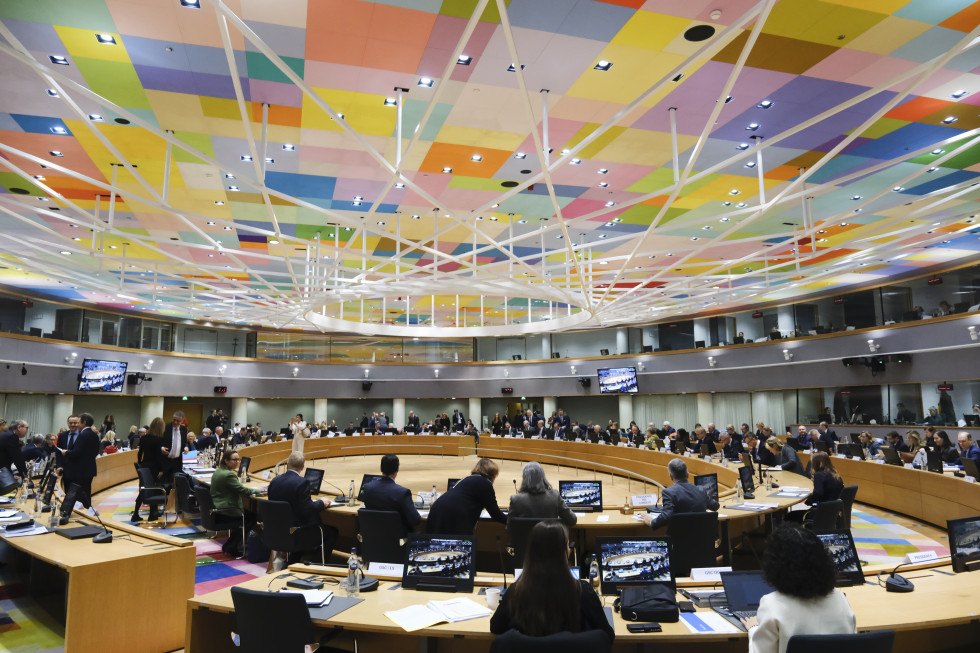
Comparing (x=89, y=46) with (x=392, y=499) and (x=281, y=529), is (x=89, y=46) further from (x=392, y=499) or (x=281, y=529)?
(x=392, y=499)

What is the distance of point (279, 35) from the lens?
18.5 ft

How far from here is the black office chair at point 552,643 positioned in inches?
87.2

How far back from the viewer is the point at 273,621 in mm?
2852

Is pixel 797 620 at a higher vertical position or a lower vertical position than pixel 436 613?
higher

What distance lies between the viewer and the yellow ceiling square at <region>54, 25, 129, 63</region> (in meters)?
5.59

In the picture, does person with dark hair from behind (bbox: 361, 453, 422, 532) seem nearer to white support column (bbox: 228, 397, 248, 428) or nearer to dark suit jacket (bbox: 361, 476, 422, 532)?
dark suit jacket (bbox: 361, 476, 422, 532)

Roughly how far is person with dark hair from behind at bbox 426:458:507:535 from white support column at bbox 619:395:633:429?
63.8ft

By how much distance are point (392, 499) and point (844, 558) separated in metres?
3.64

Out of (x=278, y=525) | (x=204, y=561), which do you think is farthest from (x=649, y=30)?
(x=204, y=561)

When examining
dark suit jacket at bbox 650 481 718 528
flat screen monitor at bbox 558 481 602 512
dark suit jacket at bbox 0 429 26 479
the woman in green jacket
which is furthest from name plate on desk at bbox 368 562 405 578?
dark suit jacket at bbox 0 429 26 479

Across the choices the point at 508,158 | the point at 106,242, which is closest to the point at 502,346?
the point at 106,242

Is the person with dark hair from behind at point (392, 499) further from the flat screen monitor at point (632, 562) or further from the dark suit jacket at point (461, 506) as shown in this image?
the flat screen monitor at point (632, 562)

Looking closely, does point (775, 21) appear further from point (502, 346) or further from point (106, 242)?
point (502, 346)

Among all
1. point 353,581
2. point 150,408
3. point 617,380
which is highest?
point 617,380
